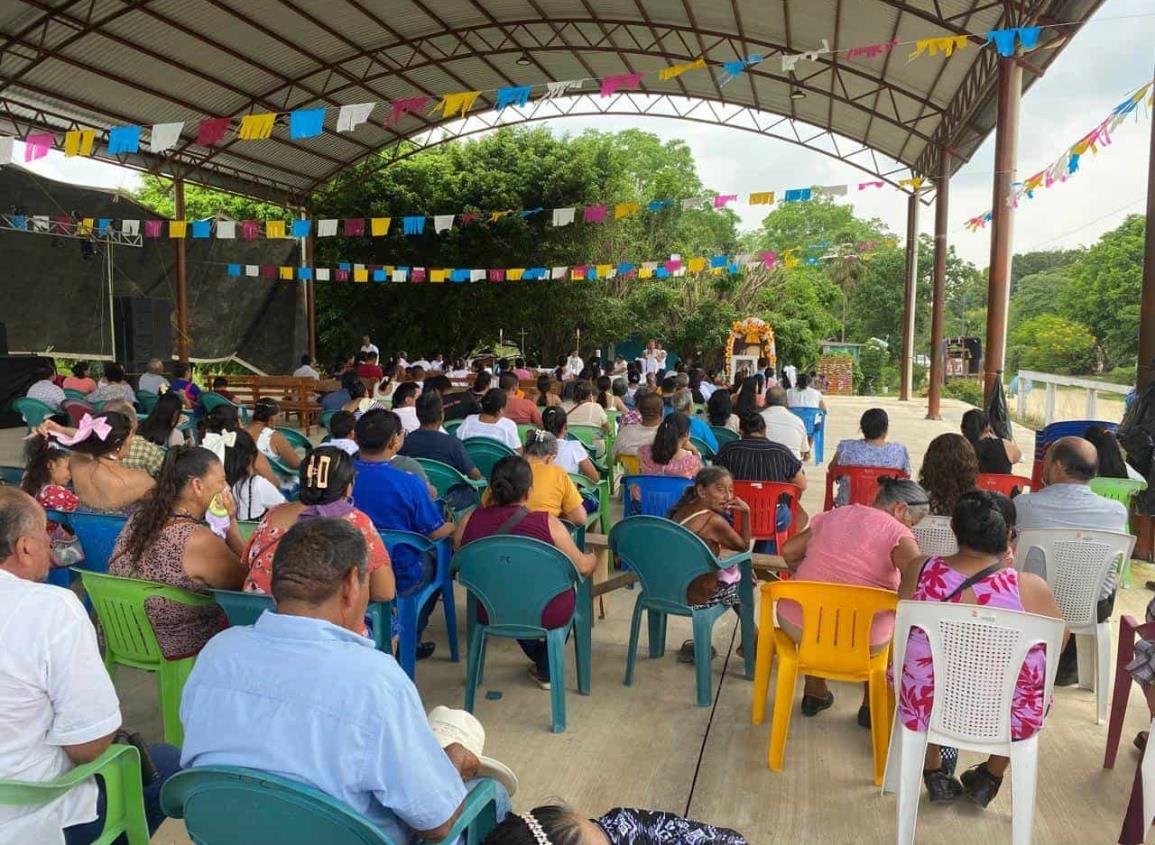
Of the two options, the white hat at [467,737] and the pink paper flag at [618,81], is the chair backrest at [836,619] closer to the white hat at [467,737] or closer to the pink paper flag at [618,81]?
the white hat at [467,737]

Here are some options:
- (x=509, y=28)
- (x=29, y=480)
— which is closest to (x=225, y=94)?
(x=509, y=28)

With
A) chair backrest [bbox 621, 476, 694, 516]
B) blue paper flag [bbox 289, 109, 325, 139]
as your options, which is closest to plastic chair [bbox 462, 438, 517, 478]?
chair backrest [bbox 621, 476, 694, 516]

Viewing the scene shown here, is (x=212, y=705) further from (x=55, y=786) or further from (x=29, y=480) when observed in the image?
(x=29, y=480)

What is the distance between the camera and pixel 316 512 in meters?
2.52

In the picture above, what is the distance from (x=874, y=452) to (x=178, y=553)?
3.62 m

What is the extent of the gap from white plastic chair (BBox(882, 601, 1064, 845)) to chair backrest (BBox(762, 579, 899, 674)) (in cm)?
29

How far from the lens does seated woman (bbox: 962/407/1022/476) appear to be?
4.48m

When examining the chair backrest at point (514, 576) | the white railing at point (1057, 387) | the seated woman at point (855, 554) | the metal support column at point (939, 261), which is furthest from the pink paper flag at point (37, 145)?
the metal support column at point (939, 261)

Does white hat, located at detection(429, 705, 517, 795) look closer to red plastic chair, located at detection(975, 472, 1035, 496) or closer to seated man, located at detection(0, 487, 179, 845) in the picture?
seated man, located at detection(0, 487, 179, 845)

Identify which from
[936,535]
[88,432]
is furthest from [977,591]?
[88,432]

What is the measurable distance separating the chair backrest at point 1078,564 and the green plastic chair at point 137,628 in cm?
282

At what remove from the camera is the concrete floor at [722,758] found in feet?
7.80

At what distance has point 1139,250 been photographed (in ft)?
94.8

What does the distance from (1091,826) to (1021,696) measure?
23.5 inches
